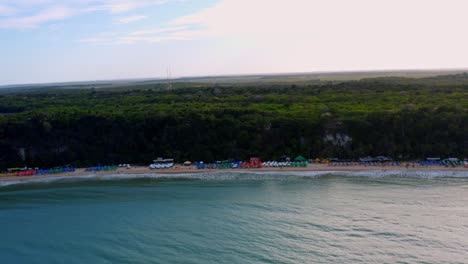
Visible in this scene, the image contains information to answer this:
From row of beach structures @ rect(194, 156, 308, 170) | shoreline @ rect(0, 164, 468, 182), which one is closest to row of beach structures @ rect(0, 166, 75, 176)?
shoreline @ rect(0, 164, 468, 182)

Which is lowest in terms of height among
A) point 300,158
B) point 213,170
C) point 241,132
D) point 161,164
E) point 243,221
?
point 243,221

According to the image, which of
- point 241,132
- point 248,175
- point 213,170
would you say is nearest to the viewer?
point 248,175

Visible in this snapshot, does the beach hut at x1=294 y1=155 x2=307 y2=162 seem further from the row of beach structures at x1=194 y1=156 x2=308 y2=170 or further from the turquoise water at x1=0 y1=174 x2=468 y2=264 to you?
the turquoise water at x1=0 y1=174 x2=468 y2=264

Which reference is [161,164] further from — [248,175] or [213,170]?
[248,175]

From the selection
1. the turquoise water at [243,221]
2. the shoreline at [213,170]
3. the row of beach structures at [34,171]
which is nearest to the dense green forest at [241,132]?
the row of beach structures at [34,171]

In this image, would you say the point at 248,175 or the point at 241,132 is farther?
the point at 241,132

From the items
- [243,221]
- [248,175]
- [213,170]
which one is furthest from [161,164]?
[243,221]

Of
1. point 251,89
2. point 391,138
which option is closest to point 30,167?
point 391,138
